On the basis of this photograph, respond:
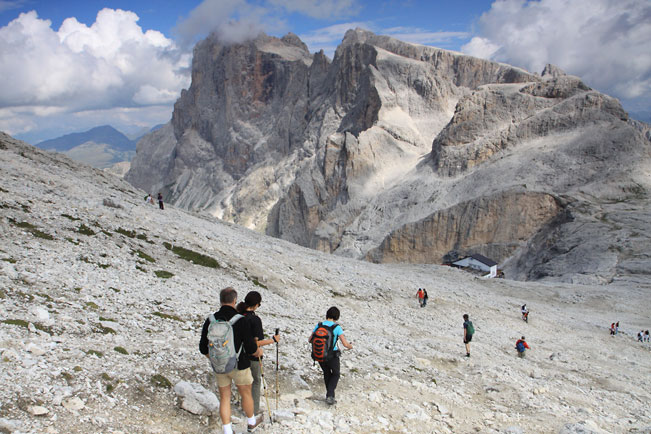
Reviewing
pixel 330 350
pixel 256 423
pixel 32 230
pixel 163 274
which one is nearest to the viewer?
pixel 256 423

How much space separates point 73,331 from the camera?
9930 millimetres

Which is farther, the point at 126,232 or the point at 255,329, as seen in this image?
the point at 126,232

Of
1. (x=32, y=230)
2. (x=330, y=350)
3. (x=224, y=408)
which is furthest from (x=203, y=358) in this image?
(x=32, y=230)

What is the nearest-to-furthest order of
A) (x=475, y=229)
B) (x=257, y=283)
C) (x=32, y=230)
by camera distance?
(x=32, y=230) → (x=257, y=283) → (x=475, y=229)

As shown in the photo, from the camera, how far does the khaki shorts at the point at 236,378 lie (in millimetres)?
7645

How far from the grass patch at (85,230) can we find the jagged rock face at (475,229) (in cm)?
6224

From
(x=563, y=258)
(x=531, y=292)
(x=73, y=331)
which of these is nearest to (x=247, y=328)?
(x=73, y=331)

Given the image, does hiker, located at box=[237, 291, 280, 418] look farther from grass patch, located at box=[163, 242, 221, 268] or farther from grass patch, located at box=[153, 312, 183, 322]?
grass patch, located at box=[163, 242, 221, 268]

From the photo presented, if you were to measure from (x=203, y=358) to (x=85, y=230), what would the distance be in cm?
1262

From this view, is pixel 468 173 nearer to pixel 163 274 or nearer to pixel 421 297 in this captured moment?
pixel 421 297

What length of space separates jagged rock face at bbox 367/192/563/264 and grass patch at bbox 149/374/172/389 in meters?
67.1

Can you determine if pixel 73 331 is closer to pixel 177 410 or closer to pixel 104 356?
pixel 104 356

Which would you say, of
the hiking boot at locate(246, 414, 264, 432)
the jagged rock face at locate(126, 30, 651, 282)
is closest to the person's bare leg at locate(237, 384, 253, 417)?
the hiking boot at locate(246, 414, 264, 432)

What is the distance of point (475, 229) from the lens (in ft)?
241
